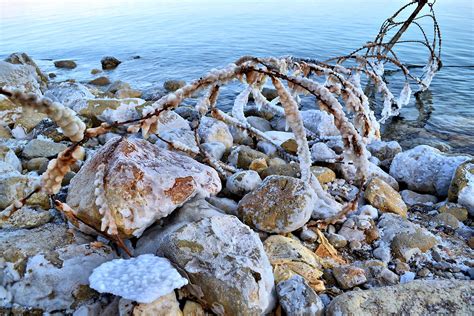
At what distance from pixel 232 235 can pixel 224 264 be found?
29 centimetres

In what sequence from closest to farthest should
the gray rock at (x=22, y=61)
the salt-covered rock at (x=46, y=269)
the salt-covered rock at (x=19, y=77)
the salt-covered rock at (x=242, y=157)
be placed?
the salt-covered rock at (x=46, y=269)
the salt-covered rock at (x=242, y=157)
the salt-covered rock at (x=19, y=77)
the gray rock at (x=22, y=61)

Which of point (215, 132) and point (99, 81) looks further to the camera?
point (99, 81)

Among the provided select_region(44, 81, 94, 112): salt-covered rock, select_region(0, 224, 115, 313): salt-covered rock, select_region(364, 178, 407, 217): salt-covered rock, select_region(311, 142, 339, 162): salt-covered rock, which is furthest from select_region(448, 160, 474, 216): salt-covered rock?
select_region(44, 81, 94, 112): salt-covered rock

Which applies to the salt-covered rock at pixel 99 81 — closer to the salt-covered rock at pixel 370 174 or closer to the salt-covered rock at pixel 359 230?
the salt-covered rock at pixel 370 174

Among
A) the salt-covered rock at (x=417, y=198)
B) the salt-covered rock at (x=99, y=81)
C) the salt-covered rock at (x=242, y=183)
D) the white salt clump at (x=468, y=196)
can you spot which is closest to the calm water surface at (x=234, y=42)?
the salt-covered rock at (x=99, y=81)

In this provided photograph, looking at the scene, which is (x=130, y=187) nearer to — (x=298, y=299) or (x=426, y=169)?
(x=298, y=299)

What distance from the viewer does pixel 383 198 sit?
4031 millimetres

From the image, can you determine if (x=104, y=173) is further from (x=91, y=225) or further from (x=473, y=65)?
(x=473, y=65)

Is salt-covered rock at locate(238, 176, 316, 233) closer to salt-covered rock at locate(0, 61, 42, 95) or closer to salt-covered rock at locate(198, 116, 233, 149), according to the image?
salt-covered rock at locate(198, 116, 233, 149)

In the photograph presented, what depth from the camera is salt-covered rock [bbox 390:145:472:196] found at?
4.59m

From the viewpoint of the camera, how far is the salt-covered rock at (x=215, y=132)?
5117mm

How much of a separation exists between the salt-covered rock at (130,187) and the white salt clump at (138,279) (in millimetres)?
403

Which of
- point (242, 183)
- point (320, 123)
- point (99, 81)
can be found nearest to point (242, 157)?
point (242, 183)

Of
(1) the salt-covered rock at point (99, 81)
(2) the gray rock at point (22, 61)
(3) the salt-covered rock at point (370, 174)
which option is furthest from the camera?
(1) the salt-covered rock at point (99, 81)
